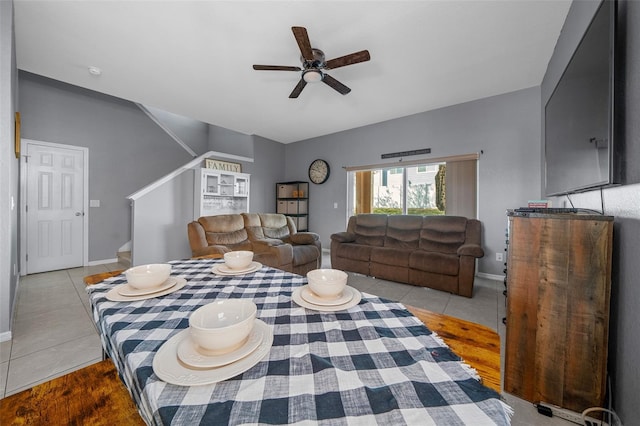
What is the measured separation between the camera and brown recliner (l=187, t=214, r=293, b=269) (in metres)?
2.94

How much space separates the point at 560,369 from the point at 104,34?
4159 mm

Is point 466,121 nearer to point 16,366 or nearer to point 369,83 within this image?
point 369,83

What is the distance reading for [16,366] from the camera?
5.12 ft

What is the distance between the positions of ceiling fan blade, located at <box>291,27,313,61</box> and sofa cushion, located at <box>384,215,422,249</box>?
2545 millimetres

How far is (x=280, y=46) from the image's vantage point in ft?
7.88

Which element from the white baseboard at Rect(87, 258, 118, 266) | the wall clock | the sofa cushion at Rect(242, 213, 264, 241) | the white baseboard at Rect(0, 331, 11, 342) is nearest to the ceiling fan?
the sofa cushion at Rect(242, 213, 264, 241)

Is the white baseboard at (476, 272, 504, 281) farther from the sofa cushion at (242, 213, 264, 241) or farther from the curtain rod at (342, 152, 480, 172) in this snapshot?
the sofa cushion at (242, 213, 264, 241)

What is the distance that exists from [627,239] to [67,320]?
12.7 ft

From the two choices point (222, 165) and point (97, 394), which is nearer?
point (97, 394)

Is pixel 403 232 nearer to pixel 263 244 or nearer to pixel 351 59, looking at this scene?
pixel 263 244

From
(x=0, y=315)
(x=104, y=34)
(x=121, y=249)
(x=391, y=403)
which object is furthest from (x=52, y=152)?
(x=391, y=403)

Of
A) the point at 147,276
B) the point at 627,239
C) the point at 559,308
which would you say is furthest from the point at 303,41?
the point at 559,308

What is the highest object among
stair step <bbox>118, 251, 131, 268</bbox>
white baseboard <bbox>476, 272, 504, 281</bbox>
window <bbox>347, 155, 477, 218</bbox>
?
window <bbox>347, 155, 477, 218</bbox>

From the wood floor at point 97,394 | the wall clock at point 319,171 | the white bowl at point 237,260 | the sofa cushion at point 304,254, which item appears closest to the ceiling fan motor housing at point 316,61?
the white bowl at point 237,260
